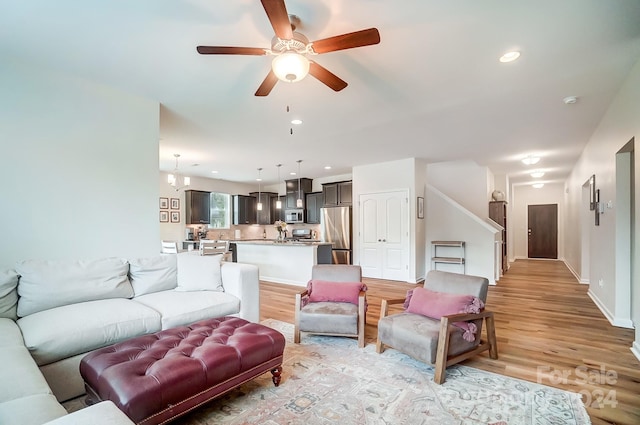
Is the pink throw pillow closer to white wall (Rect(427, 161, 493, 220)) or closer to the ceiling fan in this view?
the ceiling fan

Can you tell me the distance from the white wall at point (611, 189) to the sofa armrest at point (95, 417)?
3827 millimetres

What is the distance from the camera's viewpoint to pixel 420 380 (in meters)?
2.30

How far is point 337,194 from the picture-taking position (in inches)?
327

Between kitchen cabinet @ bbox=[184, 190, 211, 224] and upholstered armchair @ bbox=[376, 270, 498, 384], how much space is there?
22.2 ft

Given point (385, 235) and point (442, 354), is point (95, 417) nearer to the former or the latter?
point (442, 354)

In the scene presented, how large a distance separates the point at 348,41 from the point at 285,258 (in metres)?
4.80

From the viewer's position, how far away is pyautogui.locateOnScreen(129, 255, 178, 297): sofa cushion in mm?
2900

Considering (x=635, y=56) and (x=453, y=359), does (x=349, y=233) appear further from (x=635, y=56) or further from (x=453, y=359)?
(x=635, y=56)

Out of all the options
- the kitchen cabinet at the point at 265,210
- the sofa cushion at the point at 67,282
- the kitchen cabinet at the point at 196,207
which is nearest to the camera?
the sofa cushion at the point at 67,282

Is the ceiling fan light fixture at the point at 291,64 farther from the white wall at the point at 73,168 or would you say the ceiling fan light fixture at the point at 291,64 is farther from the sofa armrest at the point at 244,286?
the white wall at the point at 73,168

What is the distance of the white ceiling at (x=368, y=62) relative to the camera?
2016mm

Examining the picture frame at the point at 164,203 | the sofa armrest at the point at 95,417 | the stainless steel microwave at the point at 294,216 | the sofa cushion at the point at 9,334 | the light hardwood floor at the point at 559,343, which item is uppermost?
the picture frame at the point at 164,203

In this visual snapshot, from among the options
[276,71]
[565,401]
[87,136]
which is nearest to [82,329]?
[87,136]

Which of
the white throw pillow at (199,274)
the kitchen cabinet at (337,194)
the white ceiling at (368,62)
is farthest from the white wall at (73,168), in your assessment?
the kitchen cabinet at (337,194)
